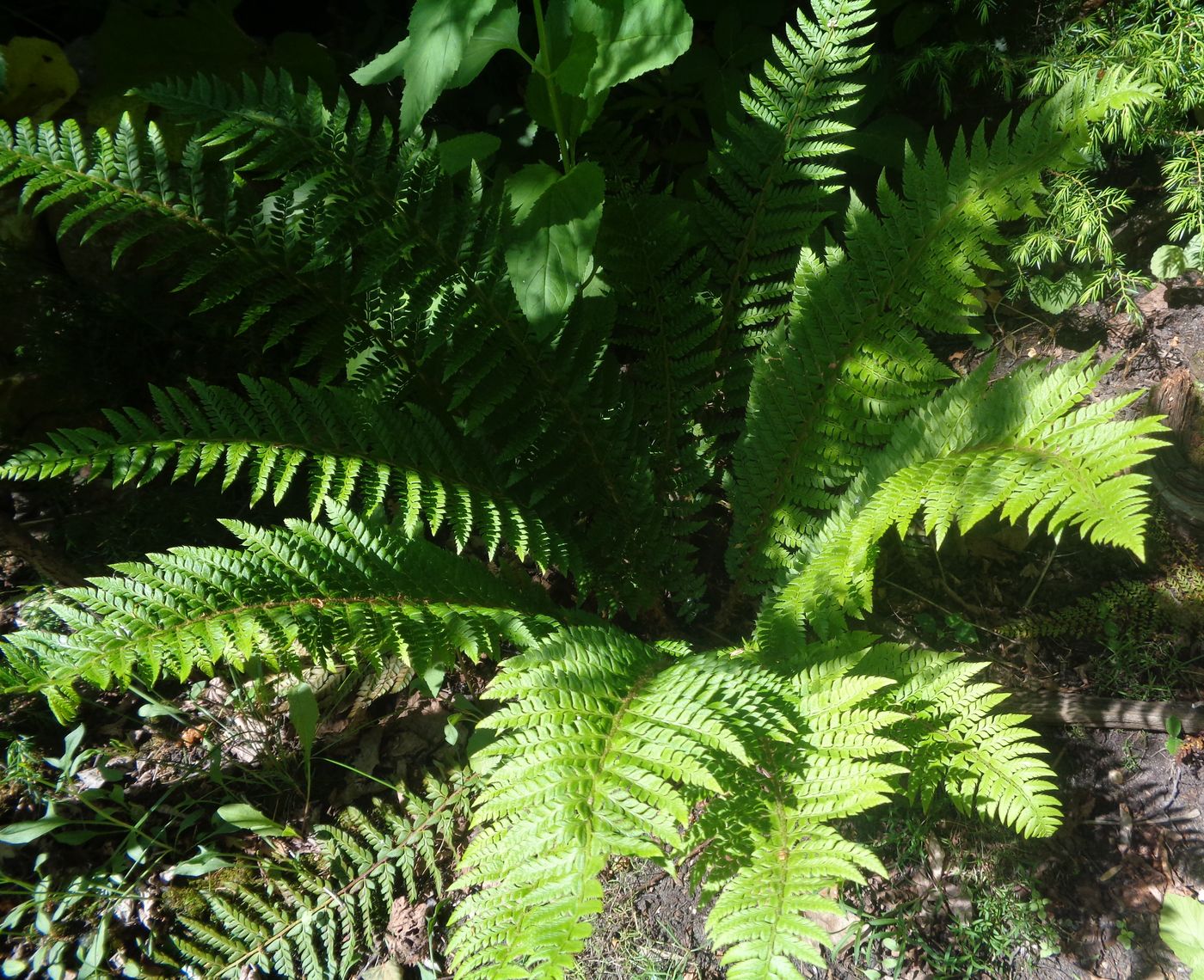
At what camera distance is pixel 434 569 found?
64.8 inches

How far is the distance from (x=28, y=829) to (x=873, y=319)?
2186mm

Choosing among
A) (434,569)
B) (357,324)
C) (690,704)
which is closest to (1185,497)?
(690,704)

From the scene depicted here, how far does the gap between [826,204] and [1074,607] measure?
134cm

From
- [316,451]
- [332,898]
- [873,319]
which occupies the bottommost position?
[332,898]

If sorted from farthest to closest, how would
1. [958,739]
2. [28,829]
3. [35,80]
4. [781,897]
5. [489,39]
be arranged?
[35,80]
[28,829]
[489,39]
[958,739]
[781,897]

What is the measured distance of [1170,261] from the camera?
210 centimetres

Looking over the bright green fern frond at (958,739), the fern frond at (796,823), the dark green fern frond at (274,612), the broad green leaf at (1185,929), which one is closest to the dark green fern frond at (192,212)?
the dark green fern frond at (274,612)

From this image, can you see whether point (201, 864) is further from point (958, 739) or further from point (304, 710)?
point (958, 739)

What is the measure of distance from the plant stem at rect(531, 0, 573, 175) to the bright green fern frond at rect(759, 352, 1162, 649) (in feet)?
3.03

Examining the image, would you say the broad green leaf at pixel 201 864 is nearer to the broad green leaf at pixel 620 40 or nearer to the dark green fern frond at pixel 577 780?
the dark green fern frond at pixel 577 780

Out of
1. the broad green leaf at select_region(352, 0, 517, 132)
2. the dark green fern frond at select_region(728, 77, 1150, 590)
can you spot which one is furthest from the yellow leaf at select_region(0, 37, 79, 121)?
the dark green fern frond at select_region(728, 77, 1150, 590)

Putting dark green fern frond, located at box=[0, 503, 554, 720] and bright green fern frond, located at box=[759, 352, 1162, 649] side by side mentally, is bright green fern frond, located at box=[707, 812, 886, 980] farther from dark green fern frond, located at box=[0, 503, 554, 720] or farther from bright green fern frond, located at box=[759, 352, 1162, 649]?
dark green fern frond, located at box=[0, 503, 554, 720]

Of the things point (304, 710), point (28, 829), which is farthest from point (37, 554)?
point (304, 710)

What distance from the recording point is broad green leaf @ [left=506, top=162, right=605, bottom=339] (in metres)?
1.64
